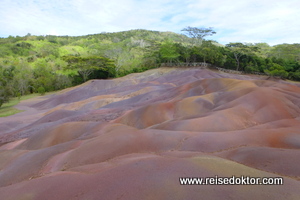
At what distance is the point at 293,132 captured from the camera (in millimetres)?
7574

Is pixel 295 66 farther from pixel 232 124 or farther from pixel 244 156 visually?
pixel 244 156

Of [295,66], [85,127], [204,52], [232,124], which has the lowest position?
[85,127]

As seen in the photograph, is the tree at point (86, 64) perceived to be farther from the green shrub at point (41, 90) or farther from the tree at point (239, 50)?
the tree at point (239, 50)

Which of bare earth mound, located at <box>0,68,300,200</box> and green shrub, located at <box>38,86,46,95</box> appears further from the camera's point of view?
green shrub, located at <box>38,86,46,95</box>

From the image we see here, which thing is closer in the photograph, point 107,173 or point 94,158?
point 107,173

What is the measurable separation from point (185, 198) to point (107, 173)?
6.73 feet

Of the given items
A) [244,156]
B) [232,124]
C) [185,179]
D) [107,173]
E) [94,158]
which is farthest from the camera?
[232,124]

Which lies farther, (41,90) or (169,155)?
(41,90)

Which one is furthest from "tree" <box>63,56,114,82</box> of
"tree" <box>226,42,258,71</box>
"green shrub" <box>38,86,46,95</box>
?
"tree" <box>226,42,258,71</box>

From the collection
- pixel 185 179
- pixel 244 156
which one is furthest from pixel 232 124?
pixel 185 179

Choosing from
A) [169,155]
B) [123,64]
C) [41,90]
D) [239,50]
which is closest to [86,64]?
[41,90]

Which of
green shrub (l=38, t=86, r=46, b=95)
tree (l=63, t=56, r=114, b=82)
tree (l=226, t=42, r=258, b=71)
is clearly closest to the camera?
green shrub (l=38, t=86, r=46, b=95)

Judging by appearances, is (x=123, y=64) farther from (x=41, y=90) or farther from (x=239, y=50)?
(x=239, y=50)

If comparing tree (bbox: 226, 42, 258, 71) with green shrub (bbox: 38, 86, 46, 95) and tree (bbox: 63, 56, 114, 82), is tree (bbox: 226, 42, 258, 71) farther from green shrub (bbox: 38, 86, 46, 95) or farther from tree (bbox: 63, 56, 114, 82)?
green shrub (bbox: 38, 86, 46, 95)
